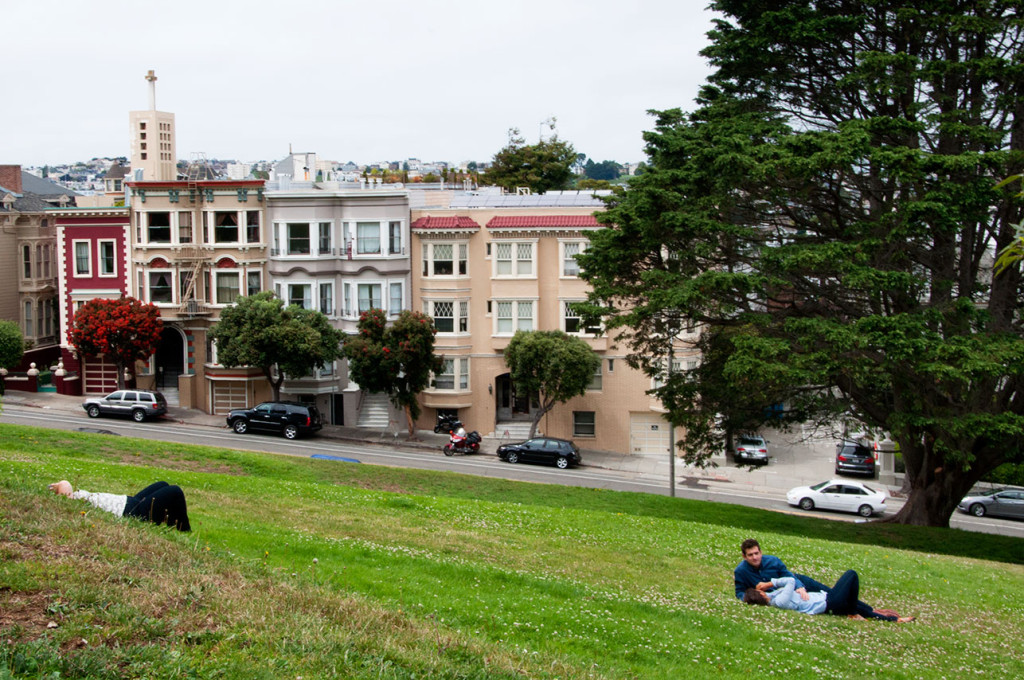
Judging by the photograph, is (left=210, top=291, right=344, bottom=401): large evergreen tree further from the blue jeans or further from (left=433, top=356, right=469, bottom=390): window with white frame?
the blue jeans

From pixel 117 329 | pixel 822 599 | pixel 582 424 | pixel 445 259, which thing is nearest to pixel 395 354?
pixel 445 259

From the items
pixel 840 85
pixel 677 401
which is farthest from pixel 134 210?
pixel 840 85

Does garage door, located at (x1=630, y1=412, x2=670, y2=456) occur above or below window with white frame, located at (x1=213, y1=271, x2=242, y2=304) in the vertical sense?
below

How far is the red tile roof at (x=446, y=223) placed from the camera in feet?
159

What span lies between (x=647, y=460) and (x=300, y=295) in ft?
63.6

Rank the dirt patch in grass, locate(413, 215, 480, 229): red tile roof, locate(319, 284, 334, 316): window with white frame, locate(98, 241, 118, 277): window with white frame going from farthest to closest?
locate(98, 241, 118, 277): window with white frame
locate(319, 284, 334, 316): window with white frame
locate(413, 215, 480, 229): red tile roof
the dirt patch in grass

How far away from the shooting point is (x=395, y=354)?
44.2m

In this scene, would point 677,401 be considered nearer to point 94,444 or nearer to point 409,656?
point 94,444

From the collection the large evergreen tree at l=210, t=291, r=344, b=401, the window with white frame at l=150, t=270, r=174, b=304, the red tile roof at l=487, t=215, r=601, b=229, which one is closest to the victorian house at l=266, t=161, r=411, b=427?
the large evergreen tree at l=210, t=291, r=344, b=401

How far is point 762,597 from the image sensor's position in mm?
13727

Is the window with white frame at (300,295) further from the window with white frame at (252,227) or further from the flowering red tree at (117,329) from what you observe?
the flowering red tree at (117,329)

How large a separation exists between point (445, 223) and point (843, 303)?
91.9 feet

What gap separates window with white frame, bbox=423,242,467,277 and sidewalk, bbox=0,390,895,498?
322 inches

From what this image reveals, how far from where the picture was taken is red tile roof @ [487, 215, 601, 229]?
47.7 meters
